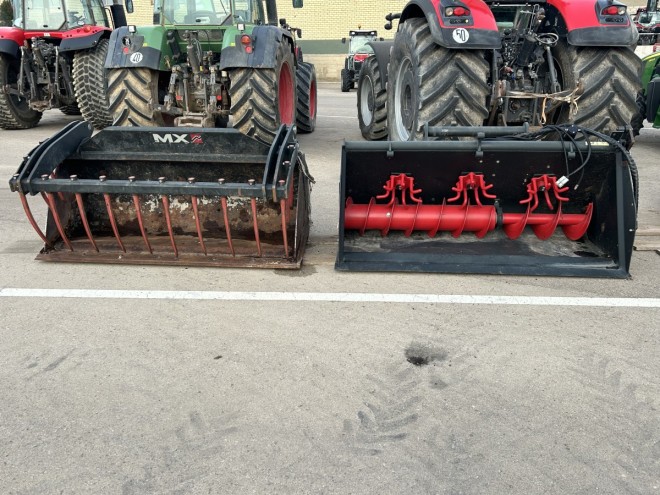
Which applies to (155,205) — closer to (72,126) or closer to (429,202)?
(72,126)

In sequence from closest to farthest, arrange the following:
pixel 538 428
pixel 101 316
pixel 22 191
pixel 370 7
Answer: pixel 538 428 → pixel 101 316 → pixel 22 191 → pixel 370 7

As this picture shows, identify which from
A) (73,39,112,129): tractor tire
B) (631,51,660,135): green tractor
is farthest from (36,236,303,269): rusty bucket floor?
(631,51,660,135): green tractor

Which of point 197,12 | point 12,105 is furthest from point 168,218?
point 12,105

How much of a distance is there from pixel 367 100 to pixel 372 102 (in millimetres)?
633

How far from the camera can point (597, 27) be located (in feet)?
14.5

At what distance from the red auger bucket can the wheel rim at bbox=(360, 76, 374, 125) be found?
3.77 m

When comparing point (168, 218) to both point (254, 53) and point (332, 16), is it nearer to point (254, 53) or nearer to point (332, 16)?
point (254, 53)

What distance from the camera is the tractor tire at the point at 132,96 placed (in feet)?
20.2

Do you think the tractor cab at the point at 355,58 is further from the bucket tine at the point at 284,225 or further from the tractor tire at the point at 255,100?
the bucket tine at the point at 284,225

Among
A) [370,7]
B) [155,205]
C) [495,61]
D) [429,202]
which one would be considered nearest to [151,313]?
[155,205]

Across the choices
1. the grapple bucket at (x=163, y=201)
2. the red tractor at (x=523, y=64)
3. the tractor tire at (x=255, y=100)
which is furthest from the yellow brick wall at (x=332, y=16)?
the grapple bucket at (x=163, y=201)

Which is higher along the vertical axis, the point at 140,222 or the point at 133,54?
the point at 133,54

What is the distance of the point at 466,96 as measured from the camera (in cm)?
434

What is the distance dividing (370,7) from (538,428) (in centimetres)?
2603
